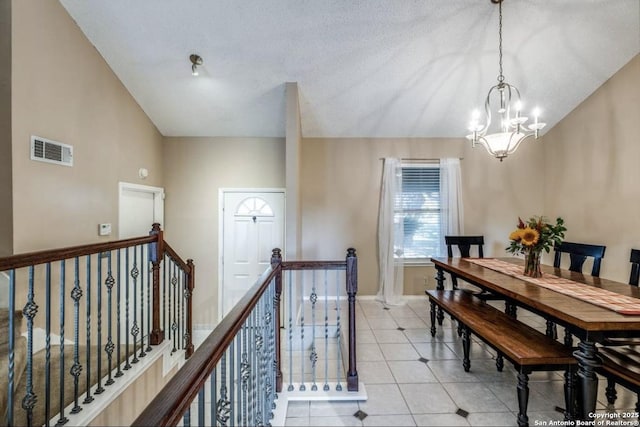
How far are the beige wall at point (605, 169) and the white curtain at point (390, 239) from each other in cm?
233

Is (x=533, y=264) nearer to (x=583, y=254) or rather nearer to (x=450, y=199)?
(x=583, y=254)

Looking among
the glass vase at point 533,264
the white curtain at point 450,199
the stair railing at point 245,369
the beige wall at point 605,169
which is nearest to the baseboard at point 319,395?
the stair railing at point 245,369

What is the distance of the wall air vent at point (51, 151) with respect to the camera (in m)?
2.39

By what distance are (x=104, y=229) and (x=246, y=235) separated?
1.77 metres

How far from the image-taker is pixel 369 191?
468 cm

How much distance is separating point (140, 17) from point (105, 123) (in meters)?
1.15

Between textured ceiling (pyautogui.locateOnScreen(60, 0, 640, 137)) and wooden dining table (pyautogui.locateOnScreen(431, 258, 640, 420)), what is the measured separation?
234cm

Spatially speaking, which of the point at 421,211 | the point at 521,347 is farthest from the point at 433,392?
the point at 421,211

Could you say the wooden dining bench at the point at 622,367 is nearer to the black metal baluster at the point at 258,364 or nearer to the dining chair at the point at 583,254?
the dining chair at the point at 583,254

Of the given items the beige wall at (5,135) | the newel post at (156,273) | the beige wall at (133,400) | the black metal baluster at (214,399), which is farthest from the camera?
the newel post at (156,273)

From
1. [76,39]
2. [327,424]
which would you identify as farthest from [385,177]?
[76,39]

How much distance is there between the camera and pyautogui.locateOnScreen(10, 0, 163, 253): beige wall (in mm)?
2289

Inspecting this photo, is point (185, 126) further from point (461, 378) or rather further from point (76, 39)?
point (461, 378)

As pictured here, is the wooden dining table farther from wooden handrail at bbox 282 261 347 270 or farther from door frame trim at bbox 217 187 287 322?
door frame trim at bbox 217 187 287 322
